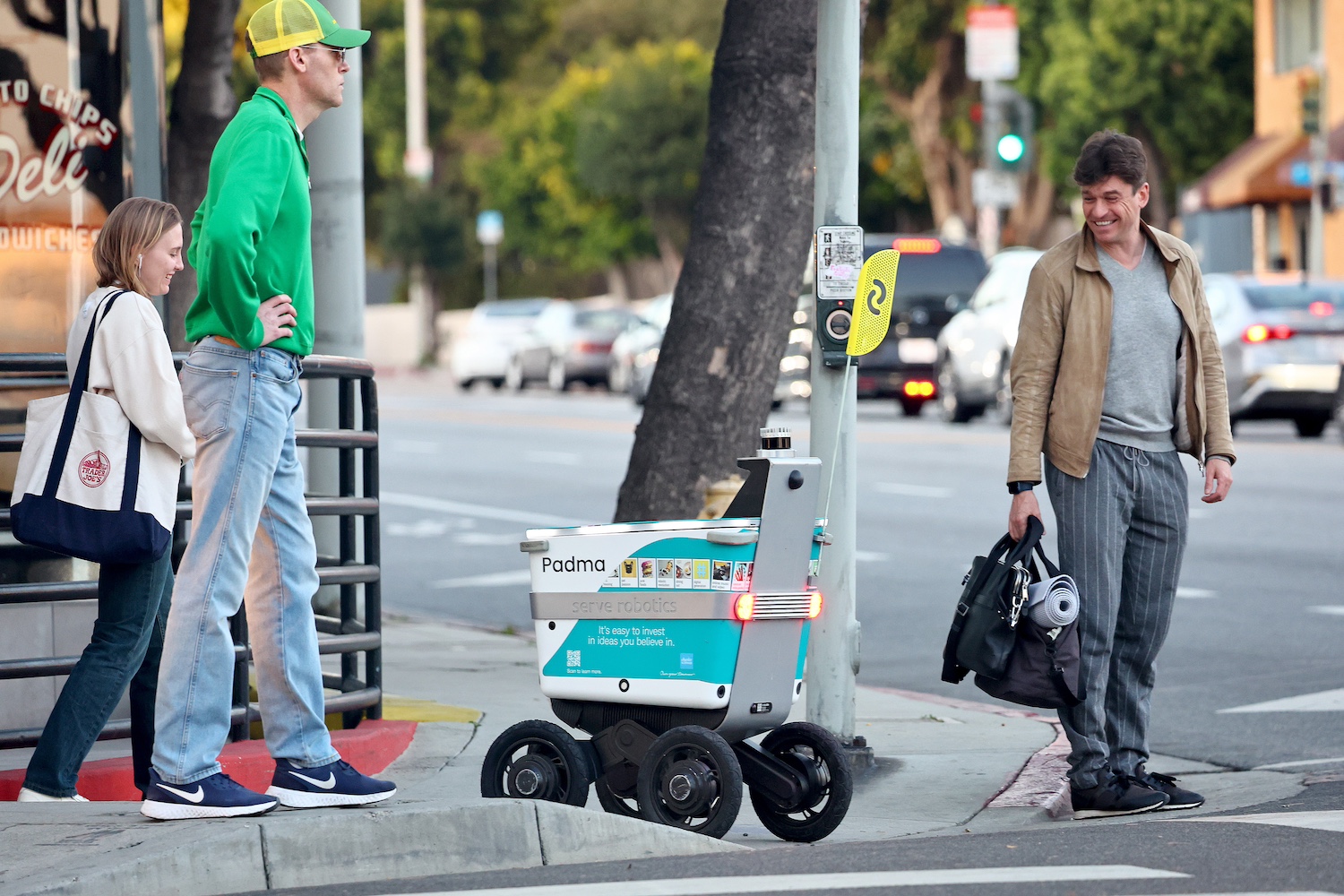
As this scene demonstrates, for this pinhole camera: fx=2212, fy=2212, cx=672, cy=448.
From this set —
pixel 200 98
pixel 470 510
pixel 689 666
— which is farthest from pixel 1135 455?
pixel 470 510

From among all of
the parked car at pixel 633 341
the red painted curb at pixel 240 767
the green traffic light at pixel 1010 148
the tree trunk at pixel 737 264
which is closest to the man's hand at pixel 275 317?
the red painted curb at pixel 240 767

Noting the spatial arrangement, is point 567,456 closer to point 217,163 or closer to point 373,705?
point 373,705

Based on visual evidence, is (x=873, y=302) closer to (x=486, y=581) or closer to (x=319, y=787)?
(x=319, y=787)

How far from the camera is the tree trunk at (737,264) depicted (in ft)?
31.0

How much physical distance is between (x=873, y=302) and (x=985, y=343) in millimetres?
16210

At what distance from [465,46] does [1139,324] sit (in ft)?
180

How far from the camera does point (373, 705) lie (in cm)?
709

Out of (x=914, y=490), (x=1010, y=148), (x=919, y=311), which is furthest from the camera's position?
(x=919, y=311)

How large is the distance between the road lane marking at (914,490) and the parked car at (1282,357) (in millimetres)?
3674

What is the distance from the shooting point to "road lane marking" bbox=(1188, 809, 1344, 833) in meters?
5.59

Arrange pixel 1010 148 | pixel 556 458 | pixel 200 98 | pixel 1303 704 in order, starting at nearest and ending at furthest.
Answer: pixel 1303 704 < pixel 200 98 < pixel 1010 148 < pixel 556 458

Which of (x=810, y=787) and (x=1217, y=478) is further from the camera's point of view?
(x=1217, y=478)

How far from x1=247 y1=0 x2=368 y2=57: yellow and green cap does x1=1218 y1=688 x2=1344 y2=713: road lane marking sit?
4608 millimetres

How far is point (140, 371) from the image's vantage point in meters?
5.36
